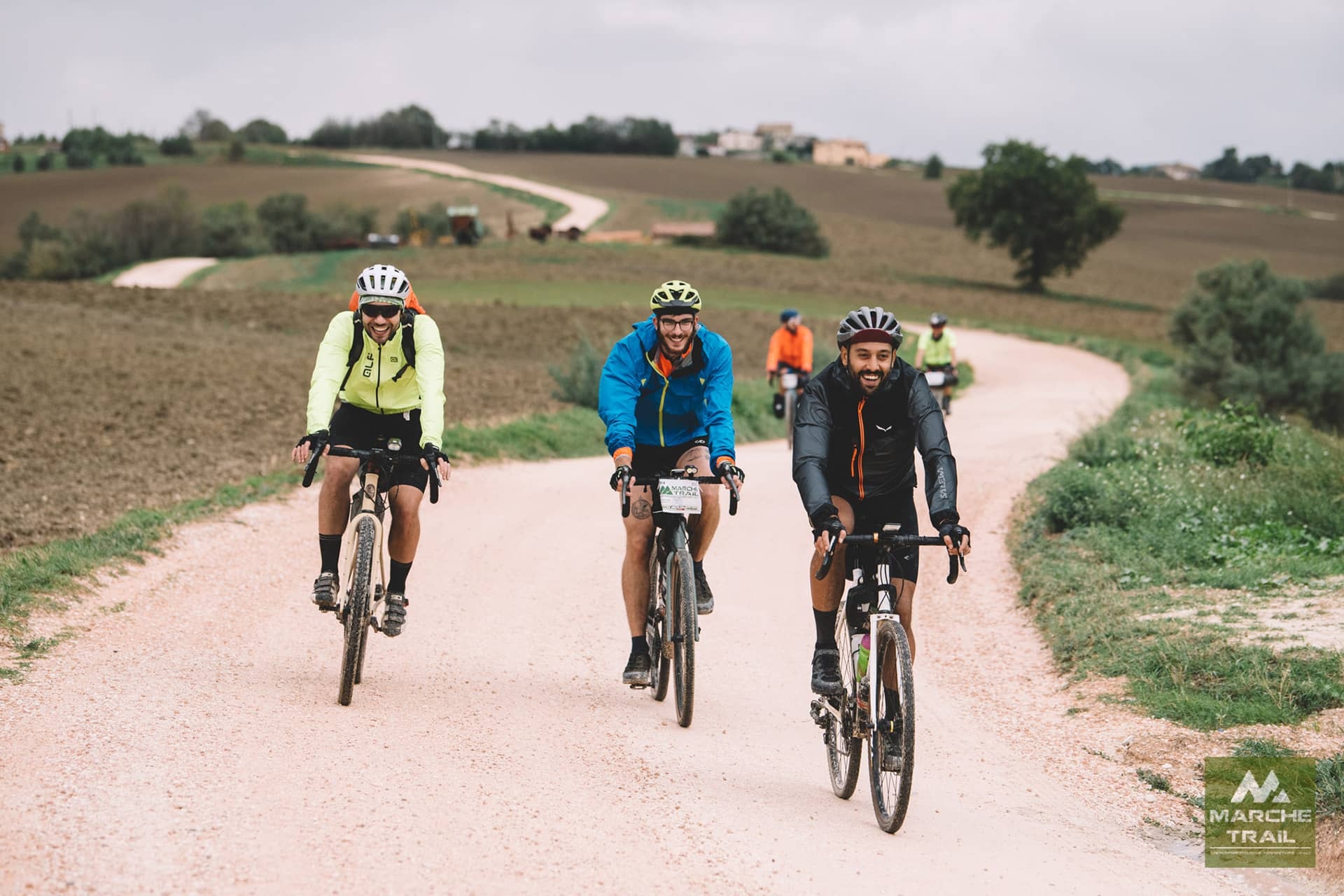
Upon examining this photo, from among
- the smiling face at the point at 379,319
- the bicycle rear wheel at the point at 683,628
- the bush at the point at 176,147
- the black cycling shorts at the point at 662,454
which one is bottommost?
the bicycle rear wheel at the point at 683,628

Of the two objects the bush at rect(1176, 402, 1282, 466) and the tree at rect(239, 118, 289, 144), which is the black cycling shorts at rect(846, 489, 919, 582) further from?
the tree at rect(239, 118, 289, 144)

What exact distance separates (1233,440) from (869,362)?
11.5 metres

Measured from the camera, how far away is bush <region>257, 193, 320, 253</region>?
81.1m

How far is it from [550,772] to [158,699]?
228cm

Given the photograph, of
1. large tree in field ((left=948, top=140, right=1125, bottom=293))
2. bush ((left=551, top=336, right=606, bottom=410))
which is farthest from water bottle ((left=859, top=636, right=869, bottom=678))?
large tree in field ((left=948, top=140, right=1125, bottom=293))

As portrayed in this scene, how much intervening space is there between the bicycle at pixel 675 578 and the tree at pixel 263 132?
6466 inches

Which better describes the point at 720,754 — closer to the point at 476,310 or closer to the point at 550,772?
the point at 550,772

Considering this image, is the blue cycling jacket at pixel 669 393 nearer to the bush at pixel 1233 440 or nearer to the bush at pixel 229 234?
the bush at pixel 1233 440

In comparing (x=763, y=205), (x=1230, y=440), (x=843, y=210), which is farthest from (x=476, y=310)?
(x=843, y=210)

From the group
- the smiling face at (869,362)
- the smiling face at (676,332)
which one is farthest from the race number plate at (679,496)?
the smiling face at (869,362)

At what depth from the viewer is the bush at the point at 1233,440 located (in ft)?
51.0

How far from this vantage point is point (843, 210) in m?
111

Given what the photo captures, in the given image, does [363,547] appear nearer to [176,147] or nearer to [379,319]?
[379,319]

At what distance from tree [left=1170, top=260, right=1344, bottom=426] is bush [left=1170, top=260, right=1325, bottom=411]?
2cm
